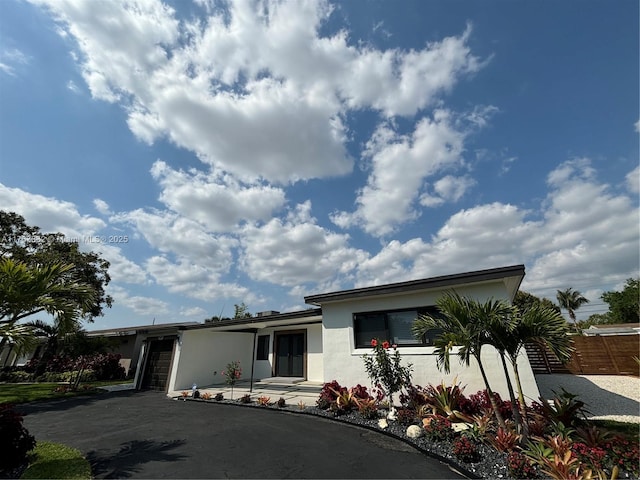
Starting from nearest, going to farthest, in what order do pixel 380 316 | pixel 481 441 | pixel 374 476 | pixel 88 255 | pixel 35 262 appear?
pixel 374 476, pixel 481 441, pixel 380 316, pixel 35 262, pixel 88 255

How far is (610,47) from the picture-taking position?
718 cm

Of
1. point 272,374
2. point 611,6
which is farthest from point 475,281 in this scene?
point 272,374

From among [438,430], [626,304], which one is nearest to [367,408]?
[438,430]

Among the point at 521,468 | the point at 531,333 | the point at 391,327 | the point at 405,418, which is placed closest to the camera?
the point at 521,468

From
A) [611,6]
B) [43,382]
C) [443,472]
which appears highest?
[611,6]

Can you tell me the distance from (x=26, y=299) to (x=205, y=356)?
1205 centimetres

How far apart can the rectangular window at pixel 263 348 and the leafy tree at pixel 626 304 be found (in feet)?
152

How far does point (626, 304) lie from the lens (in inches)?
1487

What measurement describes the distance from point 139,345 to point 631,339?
102 ft

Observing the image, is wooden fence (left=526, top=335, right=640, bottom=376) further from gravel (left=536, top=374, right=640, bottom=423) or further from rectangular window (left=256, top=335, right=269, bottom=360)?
rectangular window (left=256, top=335, right=269, bottom=360)

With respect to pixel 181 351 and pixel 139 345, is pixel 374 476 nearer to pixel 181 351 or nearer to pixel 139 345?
pixel 181 351

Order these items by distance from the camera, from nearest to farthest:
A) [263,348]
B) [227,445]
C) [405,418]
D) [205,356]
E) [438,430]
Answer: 1. [438,430]
2. [227,445]
3. [405,418]
4. [205,356]
5. [263,348]

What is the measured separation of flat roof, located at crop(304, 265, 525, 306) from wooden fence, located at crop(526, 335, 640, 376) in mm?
Result: 9109

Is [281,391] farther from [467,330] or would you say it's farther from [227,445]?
[467,330]
